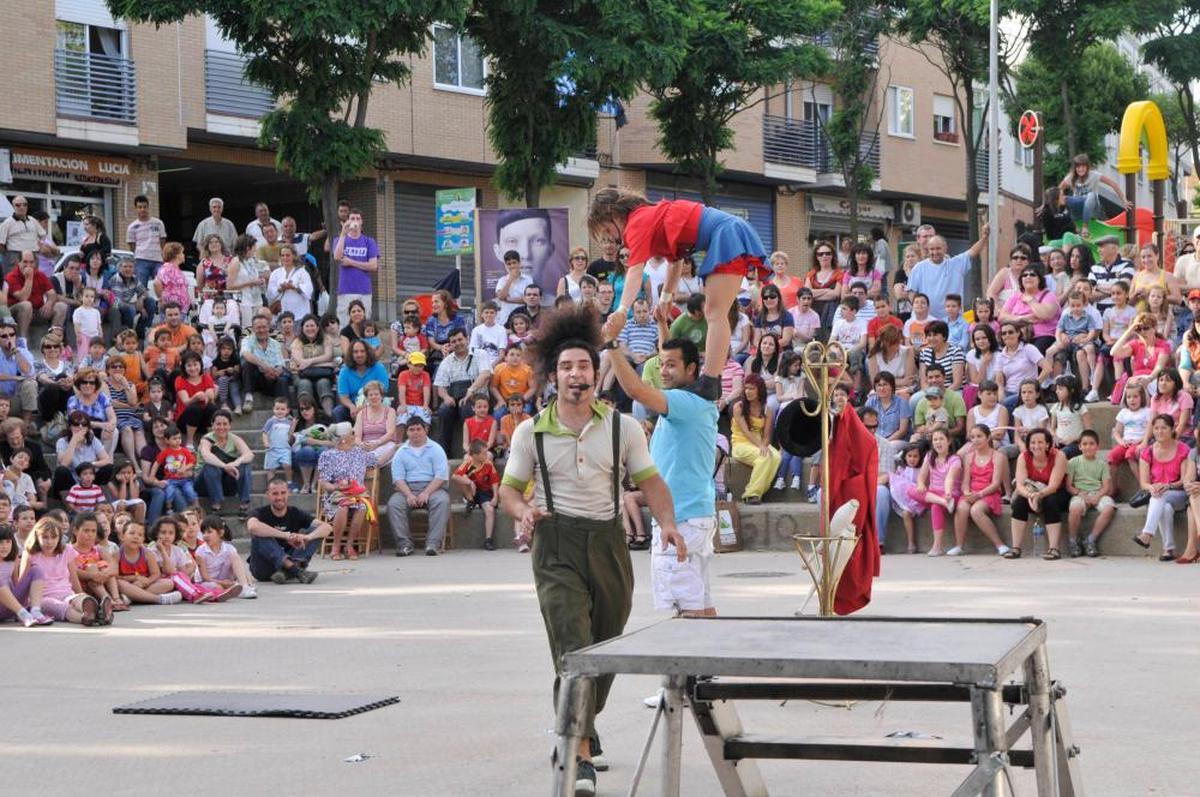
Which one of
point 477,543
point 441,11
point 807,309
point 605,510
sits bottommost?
point 477,543

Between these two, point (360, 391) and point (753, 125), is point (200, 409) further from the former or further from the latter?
point (753, 125)

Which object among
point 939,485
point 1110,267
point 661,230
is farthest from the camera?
point 1110,267

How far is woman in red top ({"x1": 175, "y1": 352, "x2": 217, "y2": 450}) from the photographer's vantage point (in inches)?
760

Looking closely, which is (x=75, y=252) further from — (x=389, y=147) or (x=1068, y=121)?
(x=1068, y=121)

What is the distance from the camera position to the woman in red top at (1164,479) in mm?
15828

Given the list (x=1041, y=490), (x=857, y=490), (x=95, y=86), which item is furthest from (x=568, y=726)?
(x=95, y=86)

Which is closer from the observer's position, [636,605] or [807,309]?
[636,605]

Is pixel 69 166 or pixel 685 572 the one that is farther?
pixel 69 166

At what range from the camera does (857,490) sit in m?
8.80

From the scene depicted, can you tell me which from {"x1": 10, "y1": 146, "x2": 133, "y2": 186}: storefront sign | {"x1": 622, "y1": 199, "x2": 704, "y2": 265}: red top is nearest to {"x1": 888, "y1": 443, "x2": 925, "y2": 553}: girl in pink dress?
{"x1": 622, "y1": 199, "x2": 704, "y2": 265}: red top

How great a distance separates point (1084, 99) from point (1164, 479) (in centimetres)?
3678

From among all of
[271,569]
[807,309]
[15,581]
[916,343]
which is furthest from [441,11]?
[15,581]

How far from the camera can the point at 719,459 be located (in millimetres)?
18156

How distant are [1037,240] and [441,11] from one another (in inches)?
398
